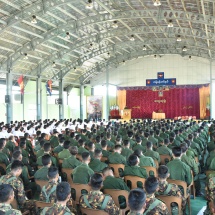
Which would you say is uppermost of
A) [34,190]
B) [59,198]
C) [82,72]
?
[82,72]

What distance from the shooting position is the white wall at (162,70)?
116 ft

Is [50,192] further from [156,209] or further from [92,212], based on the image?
[156,209]

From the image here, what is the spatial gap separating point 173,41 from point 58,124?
15960 mm

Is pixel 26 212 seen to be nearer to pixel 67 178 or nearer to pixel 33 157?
pixel 67 178

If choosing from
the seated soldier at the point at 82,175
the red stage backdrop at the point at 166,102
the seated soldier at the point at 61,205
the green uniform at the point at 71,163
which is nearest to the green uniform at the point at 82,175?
the seated soldier at the point at 82,175

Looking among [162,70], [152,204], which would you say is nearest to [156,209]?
[152,204]

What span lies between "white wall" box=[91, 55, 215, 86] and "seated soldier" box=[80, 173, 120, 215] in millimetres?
32395

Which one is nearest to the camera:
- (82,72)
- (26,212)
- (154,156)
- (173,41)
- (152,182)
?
(152,182)

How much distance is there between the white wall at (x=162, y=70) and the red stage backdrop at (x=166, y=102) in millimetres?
1158

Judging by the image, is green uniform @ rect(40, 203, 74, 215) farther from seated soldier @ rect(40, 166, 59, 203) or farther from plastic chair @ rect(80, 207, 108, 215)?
seated soldier @ rect(40, 166, 59, 203)

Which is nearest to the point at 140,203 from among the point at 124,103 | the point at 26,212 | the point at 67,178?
the point at 26,212

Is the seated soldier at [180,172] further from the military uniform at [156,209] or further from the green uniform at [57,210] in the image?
the green uniform at [57,210]

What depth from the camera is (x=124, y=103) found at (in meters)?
39.0

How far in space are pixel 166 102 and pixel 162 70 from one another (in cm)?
393
